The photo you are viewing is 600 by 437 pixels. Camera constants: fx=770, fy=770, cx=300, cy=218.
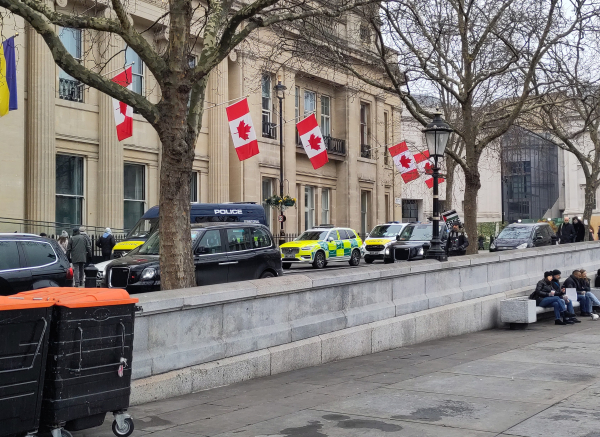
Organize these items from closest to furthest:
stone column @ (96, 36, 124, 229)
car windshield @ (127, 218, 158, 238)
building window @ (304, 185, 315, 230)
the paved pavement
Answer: the paved pavement → car windshield @ (127, 218, 158, 238) → stone column @ (96, 36, 124, 229) → building window @ (304, 185, 315, 230)

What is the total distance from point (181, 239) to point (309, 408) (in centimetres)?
370

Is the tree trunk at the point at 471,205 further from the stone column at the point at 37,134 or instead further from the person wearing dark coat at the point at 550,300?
the stone column at the point at 37,134

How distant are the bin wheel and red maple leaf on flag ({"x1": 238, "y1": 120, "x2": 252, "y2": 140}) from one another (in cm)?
2048

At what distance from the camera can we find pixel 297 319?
10523mm

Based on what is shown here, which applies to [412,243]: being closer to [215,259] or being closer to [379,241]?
[379,241]

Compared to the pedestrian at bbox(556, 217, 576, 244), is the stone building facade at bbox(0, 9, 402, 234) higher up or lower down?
higher up

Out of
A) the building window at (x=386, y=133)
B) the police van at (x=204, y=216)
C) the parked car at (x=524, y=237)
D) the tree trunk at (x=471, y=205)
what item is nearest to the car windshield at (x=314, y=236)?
the police van at (x=204, y=216)

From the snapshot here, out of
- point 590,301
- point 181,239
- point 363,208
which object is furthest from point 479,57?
point 363,208

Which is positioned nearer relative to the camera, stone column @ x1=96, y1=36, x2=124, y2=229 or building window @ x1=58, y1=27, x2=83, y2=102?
building window @ x1=58, y1=27, x2=83, y2=102

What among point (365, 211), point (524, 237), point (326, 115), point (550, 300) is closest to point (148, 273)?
point (550, 300)

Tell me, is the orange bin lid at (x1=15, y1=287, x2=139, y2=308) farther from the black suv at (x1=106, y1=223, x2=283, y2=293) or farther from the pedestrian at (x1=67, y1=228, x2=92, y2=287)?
the pedestrian at (x1=67, y1=228, x2=92, y2=287)

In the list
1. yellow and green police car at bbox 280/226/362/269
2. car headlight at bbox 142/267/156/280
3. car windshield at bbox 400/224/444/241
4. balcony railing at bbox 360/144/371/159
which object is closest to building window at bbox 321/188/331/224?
balcony railing at bbox 360/144/371/159

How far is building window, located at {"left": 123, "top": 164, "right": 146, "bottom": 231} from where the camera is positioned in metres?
31.4

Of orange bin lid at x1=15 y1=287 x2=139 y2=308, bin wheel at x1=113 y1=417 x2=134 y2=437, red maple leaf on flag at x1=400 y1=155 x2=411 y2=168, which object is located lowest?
bin wheel at x1=113 y1=417 x2=134 y2=437
